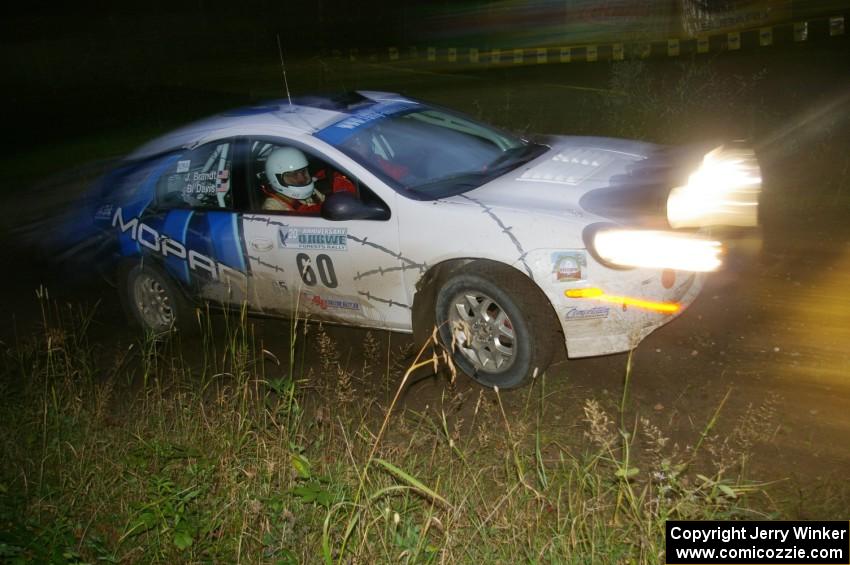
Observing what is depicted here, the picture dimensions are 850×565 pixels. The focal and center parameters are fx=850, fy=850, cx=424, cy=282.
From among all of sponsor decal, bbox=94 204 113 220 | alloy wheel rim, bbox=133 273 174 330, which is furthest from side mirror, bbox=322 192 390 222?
sponsor decal, bbox=94 204 113 220

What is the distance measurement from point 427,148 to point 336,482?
8.37ft

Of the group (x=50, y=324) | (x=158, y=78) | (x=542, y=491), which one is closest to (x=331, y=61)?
(x=158, y=78)

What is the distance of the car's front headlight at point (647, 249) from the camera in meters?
4.55

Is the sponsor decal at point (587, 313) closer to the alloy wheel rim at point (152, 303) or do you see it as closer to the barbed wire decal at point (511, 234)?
the barbed wire decal at point (511, 234)

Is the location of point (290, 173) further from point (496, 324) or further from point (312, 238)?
point (496, 324)

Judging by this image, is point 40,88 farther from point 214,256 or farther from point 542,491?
point 542,491

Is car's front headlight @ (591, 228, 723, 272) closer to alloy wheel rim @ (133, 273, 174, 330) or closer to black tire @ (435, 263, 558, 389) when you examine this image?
black tire @ (435, 263, 558, 389)

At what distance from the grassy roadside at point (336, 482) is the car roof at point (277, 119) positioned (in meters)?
1.69

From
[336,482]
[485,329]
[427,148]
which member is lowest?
[336,482]

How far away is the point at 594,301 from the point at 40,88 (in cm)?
2034

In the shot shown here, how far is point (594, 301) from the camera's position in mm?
4598

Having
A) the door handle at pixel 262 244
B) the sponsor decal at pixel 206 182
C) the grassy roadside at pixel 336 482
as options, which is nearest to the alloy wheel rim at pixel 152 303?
the sponsor decal at pixel 206 182

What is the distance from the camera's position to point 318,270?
5.45 m

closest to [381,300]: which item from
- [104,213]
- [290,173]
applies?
[290,173]
